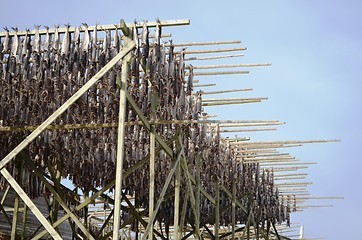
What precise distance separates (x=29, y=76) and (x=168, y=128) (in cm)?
470

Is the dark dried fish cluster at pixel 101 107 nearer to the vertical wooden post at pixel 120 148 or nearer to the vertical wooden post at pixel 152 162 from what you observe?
the vertical wooden post at pixel 152 162

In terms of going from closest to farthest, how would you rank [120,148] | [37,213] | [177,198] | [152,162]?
1. [120,148]
2. [37,213]
3. [152,162]
4. [177,198]

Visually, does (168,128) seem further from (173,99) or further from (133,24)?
(133,24)

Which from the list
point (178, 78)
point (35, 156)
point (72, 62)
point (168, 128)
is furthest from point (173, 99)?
point (35, 156)

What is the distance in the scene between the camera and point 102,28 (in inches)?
483

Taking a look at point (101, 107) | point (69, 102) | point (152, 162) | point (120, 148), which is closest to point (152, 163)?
point (152, 162)

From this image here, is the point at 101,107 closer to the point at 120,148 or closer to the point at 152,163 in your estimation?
the point at 152,163

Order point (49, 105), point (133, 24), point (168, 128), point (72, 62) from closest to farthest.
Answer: point (133, 24) → point (72, 62) → point (49, 105) → point (168, 128)

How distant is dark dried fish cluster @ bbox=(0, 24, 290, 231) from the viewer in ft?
41.3

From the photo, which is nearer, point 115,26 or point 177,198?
point 115,26

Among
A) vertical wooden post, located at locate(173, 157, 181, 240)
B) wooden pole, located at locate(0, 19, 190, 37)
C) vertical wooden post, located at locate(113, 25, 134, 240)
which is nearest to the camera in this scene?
vertical wooden post, located at locate(113, 25, 134, 240)

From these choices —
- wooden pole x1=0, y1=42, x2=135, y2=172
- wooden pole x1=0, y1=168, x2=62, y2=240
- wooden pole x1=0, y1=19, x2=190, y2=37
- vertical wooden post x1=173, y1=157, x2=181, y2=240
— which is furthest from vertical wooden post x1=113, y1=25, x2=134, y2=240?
vertical wooden post x1=173, y1=157, x2=181, y2=240

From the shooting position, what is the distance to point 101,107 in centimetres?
1507

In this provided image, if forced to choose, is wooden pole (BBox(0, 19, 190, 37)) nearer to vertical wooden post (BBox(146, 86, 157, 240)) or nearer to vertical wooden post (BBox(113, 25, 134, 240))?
vertical wooden post (BBox(113, 25, 134, 240))
